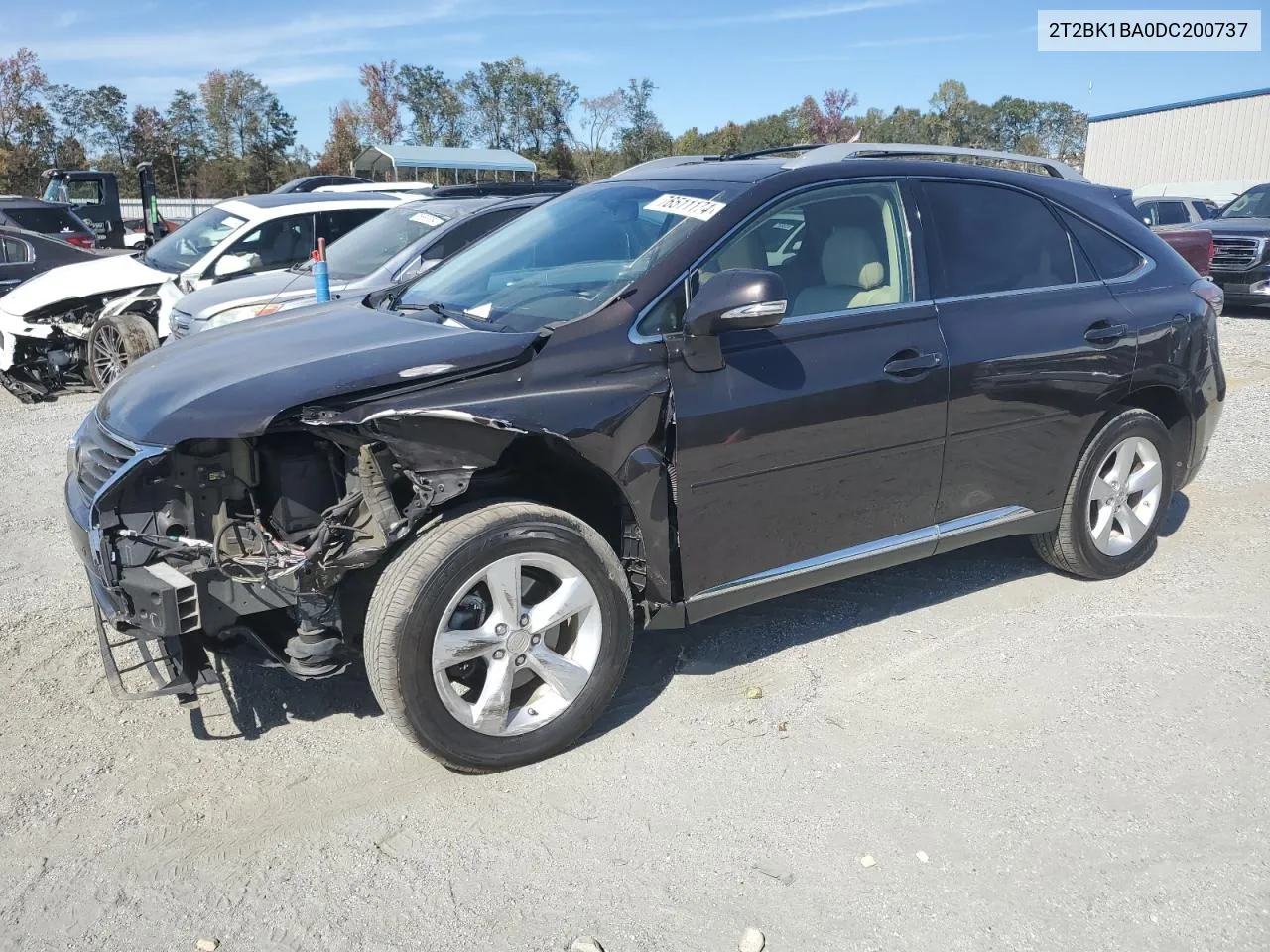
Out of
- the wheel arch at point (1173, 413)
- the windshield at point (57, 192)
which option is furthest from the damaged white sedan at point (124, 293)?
the windshield at point (57, 192)

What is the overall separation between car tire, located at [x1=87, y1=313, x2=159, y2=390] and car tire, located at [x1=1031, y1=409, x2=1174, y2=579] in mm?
7409

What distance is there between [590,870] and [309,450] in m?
1.55

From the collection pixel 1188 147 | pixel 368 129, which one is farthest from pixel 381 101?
pixel 1188 147

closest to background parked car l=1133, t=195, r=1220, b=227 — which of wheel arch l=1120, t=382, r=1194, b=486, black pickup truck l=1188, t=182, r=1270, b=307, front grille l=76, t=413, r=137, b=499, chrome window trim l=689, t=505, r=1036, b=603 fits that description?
black pickup truck l=1188, t=182, r=1270, b=307

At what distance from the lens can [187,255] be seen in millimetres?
9914

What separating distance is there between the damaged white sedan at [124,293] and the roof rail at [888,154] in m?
6.52

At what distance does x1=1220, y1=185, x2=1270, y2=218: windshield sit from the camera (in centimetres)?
1605

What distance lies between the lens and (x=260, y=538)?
3.25 metres

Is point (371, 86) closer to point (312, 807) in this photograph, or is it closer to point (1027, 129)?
point (1027, 129)

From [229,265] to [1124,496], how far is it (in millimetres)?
7682

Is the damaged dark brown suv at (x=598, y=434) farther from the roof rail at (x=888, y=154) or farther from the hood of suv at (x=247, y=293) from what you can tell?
the hood of suv at (x=247, y=293)

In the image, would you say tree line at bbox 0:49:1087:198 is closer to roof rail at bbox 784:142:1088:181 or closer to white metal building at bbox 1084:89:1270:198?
white metal building at bbox 1084:89:1270:198

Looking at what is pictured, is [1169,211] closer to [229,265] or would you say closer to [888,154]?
[229,265]

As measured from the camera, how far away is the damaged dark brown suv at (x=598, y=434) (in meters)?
3.11
